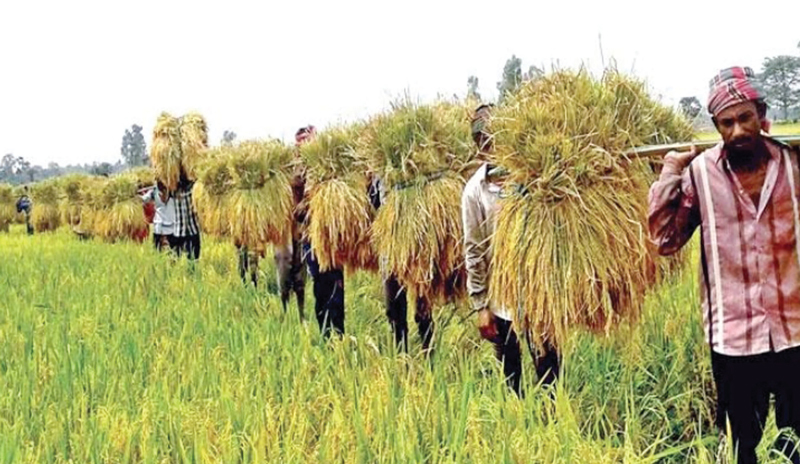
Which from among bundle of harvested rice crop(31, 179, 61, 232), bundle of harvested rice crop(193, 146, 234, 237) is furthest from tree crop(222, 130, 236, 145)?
bundle of harvested rice crop(31, 179, 61, 232)

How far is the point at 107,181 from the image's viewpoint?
36.8 ft

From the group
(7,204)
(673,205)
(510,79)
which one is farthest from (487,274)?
(7,204)

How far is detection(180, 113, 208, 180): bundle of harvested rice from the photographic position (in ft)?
22.0

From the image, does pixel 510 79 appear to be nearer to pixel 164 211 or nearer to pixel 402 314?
pixel 402 314

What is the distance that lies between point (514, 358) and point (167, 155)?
4.90 metres

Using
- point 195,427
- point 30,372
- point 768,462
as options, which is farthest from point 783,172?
point 30,372

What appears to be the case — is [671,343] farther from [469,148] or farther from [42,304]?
[42,304]

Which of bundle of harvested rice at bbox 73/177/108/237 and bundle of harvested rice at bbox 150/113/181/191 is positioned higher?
bundle of harvested rice at bbox 150/113/181/191

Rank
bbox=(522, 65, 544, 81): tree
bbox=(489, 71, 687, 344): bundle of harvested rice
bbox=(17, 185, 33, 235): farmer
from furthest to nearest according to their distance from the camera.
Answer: bbox=(17, 185, 33, 235): farmer
bbox=(522, 65, 544, 81): tree
bbox=(489, 71, 687, 344): bundle of harvested rice

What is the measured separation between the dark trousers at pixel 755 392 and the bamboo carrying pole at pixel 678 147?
55cm

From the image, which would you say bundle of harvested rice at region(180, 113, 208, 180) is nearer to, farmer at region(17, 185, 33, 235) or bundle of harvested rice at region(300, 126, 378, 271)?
bundle of harvested rice at region(300, 126, 378, 271)

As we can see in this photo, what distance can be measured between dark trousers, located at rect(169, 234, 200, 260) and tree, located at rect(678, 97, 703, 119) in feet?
17.5

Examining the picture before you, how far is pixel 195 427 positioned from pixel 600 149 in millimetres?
1520

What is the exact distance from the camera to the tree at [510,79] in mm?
2543
